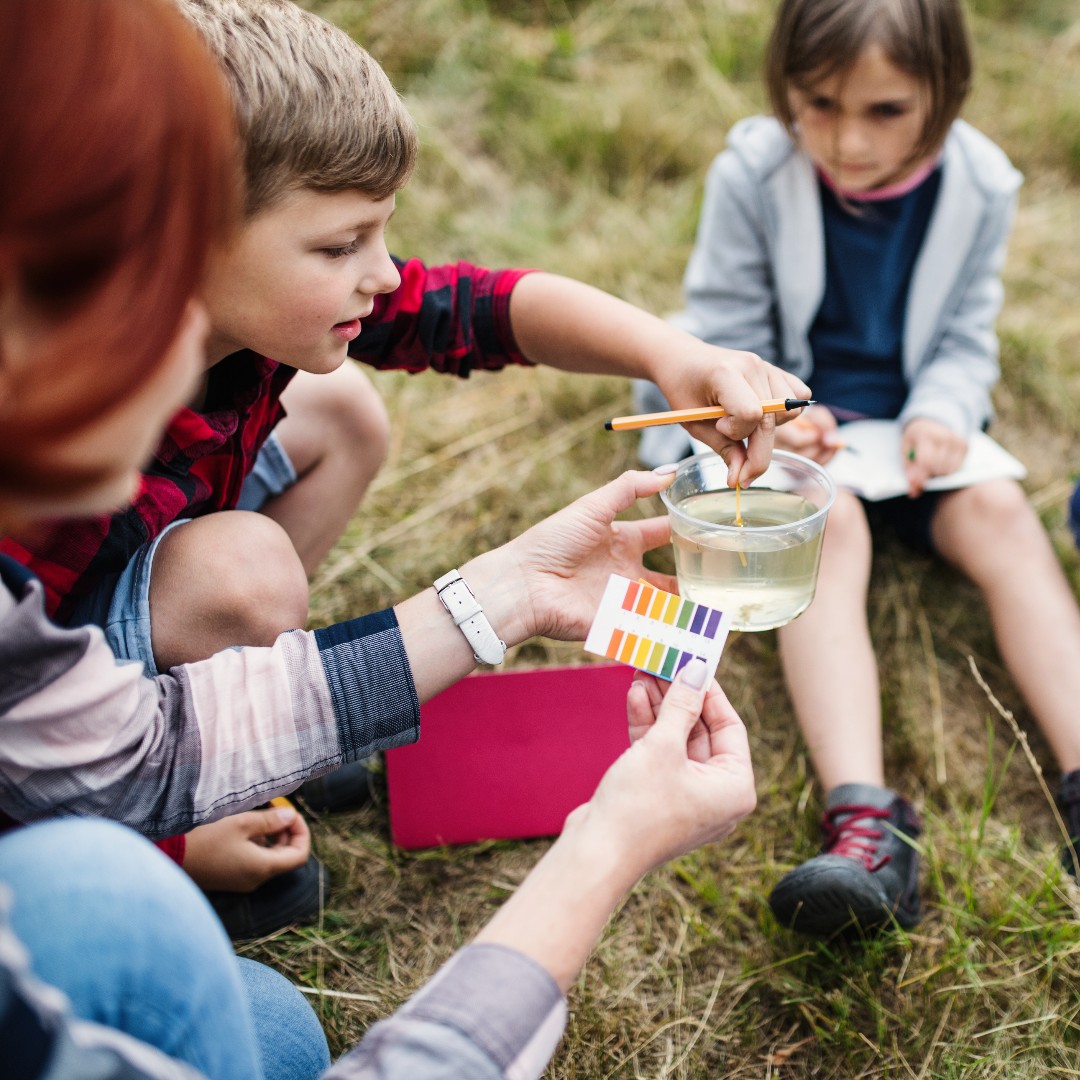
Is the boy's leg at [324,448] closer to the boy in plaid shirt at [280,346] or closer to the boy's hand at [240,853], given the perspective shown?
the boy in plaid shirt at [280,346]

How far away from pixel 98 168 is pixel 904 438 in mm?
1439

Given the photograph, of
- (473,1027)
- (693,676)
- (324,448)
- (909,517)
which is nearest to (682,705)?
(693,676)

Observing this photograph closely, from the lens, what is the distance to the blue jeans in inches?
27.9

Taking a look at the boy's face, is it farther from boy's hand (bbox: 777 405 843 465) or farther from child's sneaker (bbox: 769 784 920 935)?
child's sneaker (bbox: 769 784 920 935)

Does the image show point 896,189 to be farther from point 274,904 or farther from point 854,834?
point 274,904

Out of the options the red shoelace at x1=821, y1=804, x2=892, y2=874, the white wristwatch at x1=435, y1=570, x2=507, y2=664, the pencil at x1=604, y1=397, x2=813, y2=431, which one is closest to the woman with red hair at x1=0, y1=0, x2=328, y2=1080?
the white wristwatch at x1=435, y1=570, x2=507, y2=664

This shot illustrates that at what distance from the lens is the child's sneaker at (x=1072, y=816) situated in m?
1.47

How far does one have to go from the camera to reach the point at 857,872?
131 centimetres

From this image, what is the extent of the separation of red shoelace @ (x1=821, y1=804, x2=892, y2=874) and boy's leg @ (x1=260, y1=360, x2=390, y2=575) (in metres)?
0.83

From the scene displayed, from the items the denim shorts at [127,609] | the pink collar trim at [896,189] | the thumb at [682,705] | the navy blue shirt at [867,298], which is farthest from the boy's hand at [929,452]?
the denim shorts at [127,609]

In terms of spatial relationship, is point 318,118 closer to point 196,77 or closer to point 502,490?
point 196,77

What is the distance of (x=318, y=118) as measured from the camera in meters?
1.09

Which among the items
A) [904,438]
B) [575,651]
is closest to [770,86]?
[904,438]

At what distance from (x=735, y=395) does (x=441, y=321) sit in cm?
44
